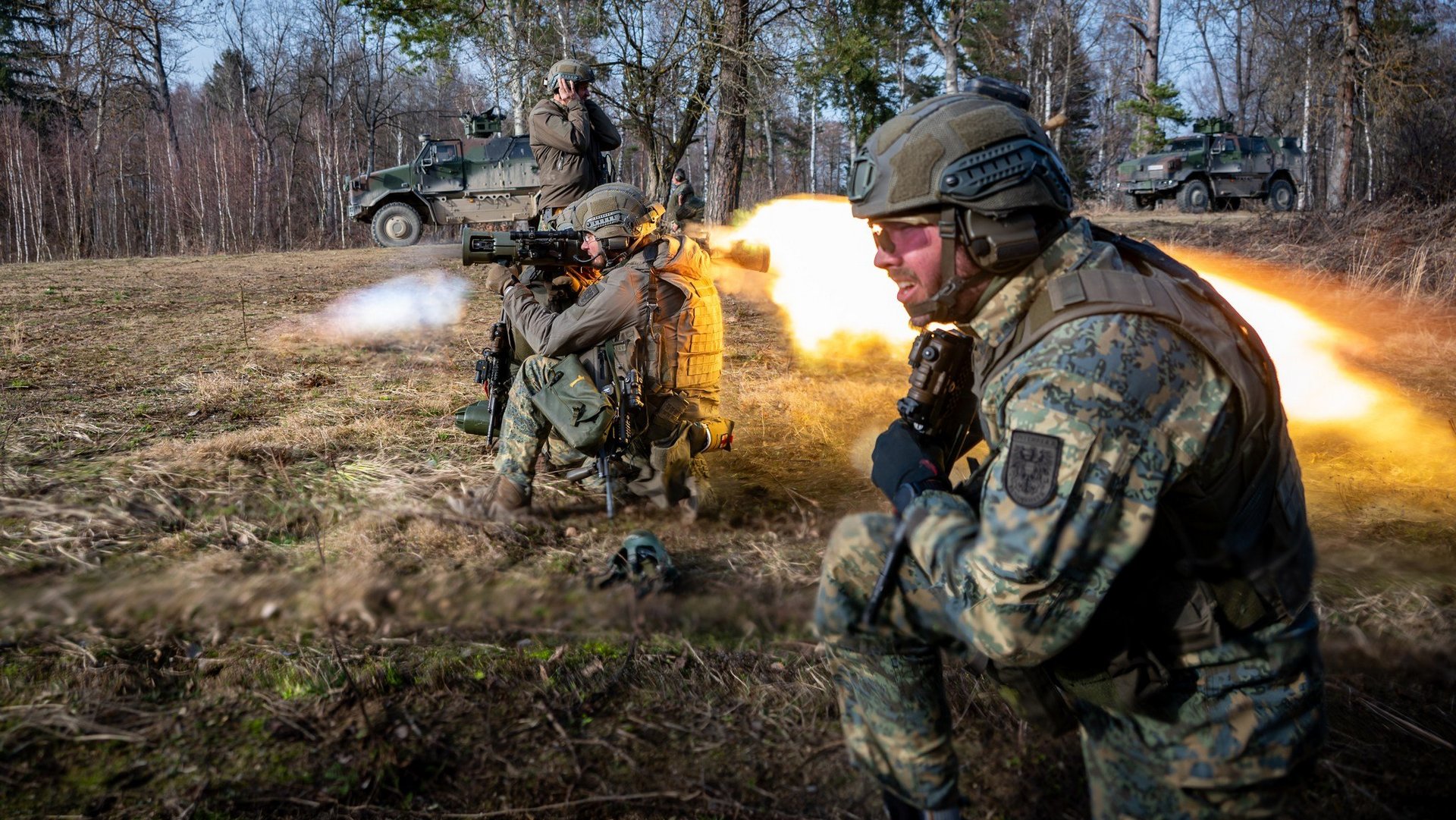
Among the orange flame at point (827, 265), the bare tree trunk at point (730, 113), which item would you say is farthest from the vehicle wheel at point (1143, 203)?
the orange flame at point (827, 265)

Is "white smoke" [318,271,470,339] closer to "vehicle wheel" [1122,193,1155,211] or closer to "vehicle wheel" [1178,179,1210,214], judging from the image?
"vehicle wheel" [1178,179,1210,214]

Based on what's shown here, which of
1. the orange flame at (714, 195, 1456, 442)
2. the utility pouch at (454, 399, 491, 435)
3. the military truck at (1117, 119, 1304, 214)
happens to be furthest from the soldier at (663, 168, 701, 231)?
the military truck at (1117, 119, 1304, 214)

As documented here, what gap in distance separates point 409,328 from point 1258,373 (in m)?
9.89

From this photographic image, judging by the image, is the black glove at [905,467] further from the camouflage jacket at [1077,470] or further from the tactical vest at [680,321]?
the tactical vest at [680,321]

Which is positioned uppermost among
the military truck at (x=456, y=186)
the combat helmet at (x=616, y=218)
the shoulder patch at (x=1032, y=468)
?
the military truck at (x=456, y=186)

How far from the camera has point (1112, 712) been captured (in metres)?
2.14

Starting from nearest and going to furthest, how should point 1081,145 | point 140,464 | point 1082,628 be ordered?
point 1082,628 → point 140,464 → point 1081,145

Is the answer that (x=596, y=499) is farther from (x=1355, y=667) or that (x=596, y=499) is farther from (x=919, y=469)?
(x=1355, y=667)

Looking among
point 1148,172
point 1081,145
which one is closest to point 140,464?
point 1148,172

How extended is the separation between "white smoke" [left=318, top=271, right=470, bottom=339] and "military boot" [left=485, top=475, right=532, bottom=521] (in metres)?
5.39

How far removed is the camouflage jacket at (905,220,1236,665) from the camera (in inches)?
70.2

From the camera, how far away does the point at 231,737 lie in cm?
A: 304

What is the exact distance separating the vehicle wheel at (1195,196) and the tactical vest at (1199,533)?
26037mm

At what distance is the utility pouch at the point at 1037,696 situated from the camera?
7.23ft
